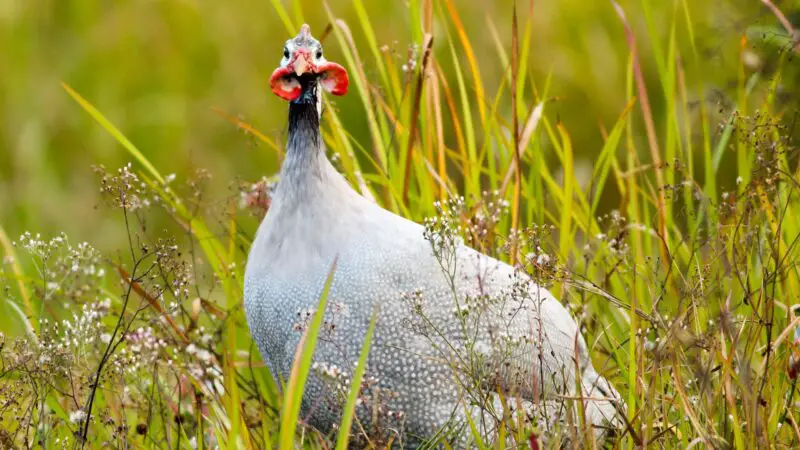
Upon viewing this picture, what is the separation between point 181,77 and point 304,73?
2.67 metres

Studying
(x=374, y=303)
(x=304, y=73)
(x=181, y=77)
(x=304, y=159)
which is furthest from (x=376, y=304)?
(x=181, y=77)

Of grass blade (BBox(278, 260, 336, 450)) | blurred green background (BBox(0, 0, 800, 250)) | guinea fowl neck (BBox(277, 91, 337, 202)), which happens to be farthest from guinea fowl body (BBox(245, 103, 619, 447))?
blurred green background (BBox(0, 0, 800, 250))

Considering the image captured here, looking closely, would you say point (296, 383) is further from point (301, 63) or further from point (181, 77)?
point (181, 77)

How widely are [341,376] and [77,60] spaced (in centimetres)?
303

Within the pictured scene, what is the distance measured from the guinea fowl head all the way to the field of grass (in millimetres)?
275

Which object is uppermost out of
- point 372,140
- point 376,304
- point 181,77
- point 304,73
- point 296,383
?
point 181,77

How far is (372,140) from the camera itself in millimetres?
2439

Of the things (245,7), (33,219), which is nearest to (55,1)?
(245,7)

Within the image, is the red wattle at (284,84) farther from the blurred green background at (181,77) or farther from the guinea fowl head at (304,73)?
the blurred green background at (181,77)

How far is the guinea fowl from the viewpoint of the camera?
1.75 metres

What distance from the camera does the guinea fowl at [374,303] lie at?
1.75 m

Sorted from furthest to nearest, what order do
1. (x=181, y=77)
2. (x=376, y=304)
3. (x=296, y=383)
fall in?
(x=181, y=77), (x=376, y=304), (x=296, y=383)

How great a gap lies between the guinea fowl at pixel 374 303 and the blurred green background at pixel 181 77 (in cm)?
215

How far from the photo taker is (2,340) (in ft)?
5.58
